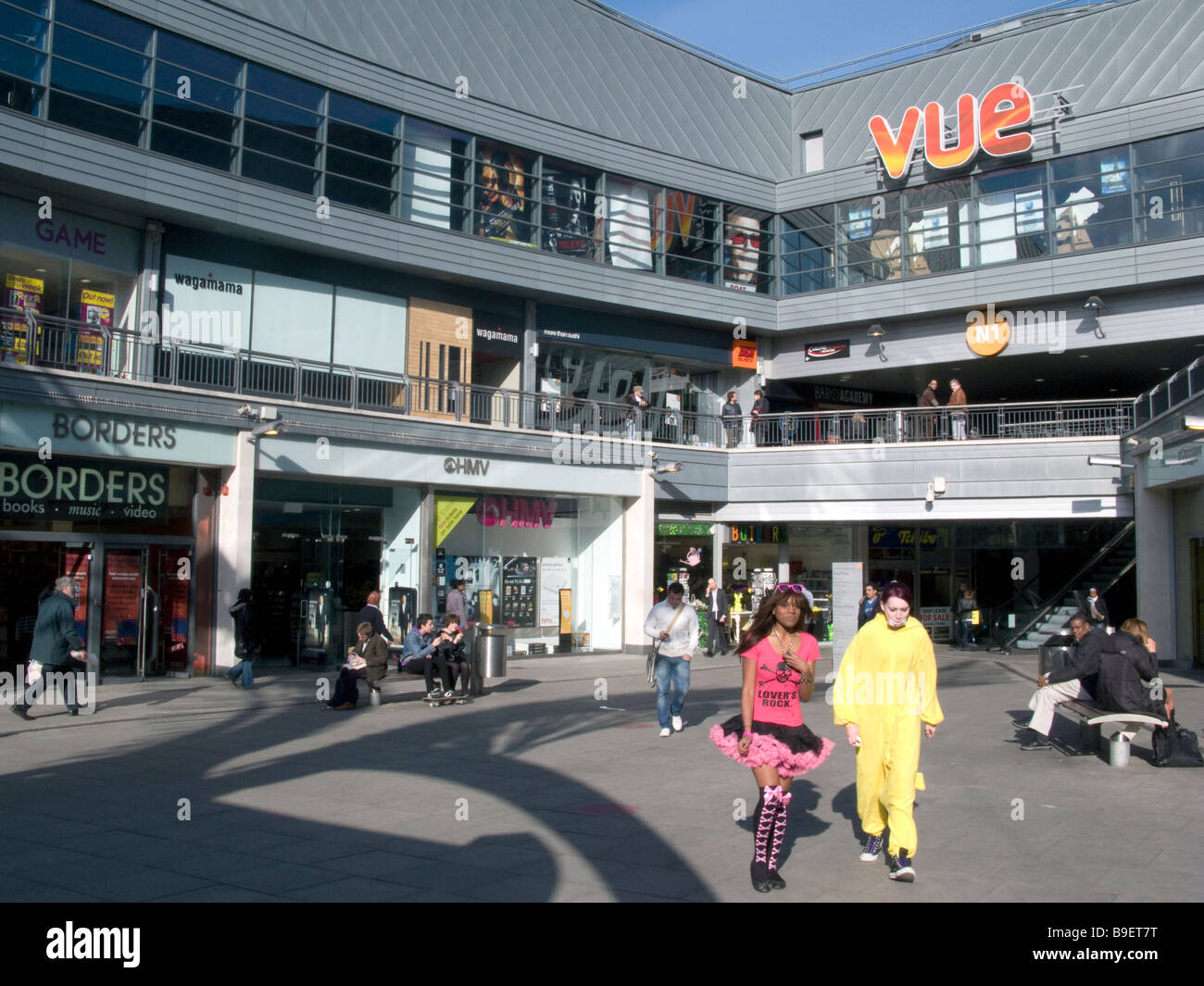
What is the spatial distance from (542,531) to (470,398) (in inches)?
138

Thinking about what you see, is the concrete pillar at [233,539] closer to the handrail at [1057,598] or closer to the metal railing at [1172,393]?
the metal railing at [1172,393]

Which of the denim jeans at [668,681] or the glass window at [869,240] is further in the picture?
the glass window at [869,240]

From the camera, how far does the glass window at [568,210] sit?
2645 cm

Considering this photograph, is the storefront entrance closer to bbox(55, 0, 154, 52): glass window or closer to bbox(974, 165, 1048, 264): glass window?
bbox(55, 0, 154, 52): glass window

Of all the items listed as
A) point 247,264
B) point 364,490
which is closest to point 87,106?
point 247,264

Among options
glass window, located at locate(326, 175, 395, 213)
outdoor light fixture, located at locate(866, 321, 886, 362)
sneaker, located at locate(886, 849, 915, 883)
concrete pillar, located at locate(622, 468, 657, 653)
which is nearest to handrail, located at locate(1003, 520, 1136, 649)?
outdoor light fixture, located at locate(866, 321, 886, 362)

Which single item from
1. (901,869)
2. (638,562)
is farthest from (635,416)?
(901,869)

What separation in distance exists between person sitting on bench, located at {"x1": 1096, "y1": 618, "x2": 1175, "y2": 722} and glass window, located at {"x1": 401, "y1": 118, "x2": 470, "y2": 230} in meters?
17.4

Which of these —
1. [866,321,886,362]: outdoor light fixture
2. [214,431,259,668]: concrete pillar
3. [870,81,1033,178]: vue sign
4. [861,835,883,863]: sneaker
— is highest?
[870,81,1033,178]: vue sign

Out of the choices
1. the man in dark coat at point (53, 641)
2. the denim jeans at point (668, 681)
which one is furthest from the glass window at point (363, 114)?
the denim jeans at point (668, 681)

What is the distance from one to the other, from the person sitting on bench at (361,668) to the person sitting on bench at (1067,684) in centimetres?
871

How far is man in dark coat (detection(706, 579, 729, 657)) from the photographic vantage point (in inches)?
992

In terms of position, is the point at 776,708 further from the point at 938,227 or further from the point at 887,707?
the point at 938,227
